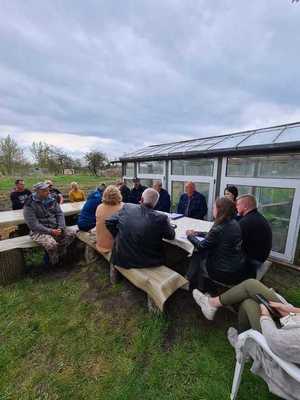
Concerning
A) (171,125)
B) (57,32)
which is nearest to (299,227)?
(57,32)

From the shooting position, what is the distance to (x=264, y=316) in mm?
1093

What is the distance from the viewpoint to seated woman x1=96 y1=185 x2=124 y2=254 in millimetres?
2393

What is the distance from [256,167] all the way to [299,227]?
4.04ft

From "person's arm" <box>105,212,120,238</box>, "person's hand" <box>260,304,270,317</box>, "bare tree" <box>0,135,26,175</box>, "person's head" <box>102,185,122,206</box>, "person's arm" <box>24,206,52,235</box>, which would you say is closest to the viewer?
"person's hand" <box>260,304,270,317</box>

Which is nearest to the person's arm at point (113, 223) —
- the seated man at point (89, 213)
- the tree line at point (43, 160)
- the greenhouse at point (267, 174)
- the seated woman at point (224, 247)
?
the seated man at point (89, 213)

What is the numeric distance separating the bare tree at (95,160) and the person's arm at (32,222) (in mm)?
21728

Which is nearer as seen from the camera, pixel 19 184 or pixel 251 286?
pixel 251 286

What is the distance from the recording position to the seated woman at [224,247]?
1.64 meters

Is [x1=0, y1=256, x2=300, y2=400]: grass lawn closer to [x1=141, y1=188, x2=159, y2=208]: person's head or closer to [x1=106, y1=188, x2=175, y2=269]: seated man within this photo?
[x1=106, y1=188, x2=175, y2=269]: seated man

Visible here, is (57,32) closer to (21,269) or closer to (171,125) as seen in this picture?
(21,269)

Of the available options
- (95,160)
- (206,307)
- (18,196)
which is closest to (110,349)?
(206,307)

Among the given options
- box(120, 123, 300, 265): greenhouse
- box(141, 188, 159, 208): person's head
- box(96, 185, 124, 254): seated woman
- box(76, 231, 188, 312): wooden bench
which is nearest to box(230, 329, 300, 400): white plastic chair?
box(76, 231, 188, 312): wooden bench

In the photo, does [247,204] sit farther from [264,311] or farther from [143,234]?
[143,234]

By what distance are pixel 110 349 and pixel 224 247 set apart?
4.80 ft
